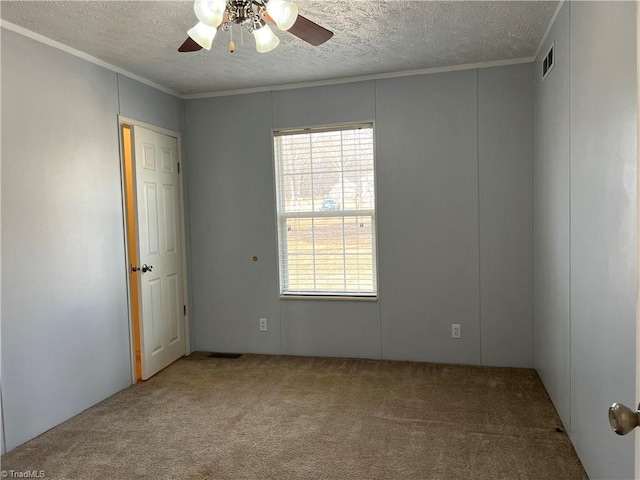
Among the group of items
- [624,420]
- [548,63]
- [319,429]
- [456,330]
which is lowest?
[319,429]

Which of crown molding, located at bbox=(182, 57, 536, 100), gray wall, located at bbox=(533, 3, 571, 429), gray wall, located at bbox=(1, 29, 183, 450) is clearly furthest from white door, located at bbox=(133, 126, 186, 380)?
gray wall, located at bbox=(533, 3, 571, 429)

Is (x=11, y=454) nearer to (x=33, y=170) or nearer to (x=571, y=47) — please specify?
(x=33, y=170)

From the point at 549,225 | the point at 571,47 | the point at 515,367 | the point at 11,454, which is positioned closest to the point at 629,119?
the point at 571,47

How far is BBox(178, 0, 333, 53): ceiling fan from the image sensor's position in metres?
1.92

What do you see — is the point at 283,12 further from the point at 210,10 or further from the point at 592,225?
the point at 592,225

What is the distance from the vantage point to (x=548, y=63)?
3.06 meters

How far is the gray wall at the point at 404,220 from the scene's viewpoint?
3.78 metres

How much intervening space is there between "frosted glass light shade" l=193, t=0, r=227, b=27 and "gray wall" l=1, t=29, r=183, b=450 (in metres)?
1.53

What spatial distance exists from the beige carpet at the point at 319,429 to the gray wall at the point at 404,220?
1.20 feet

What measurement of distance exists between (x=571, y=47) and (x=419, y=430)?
7.63ft

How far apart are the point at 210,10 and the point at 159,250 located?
2590mm

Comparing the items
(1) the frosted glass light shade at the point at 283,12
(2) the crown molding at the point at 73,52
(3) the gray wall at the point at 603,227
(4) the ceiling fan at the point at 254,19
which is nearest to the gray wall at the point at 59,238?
(2) the crown molding at the point at 73,52

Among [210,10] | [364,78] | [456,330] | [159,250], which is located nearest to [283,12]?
[210,10]

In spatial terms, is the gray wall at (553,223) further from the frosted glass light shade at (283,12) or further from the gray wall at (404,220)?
the frosted glass light shade at (283,12)
